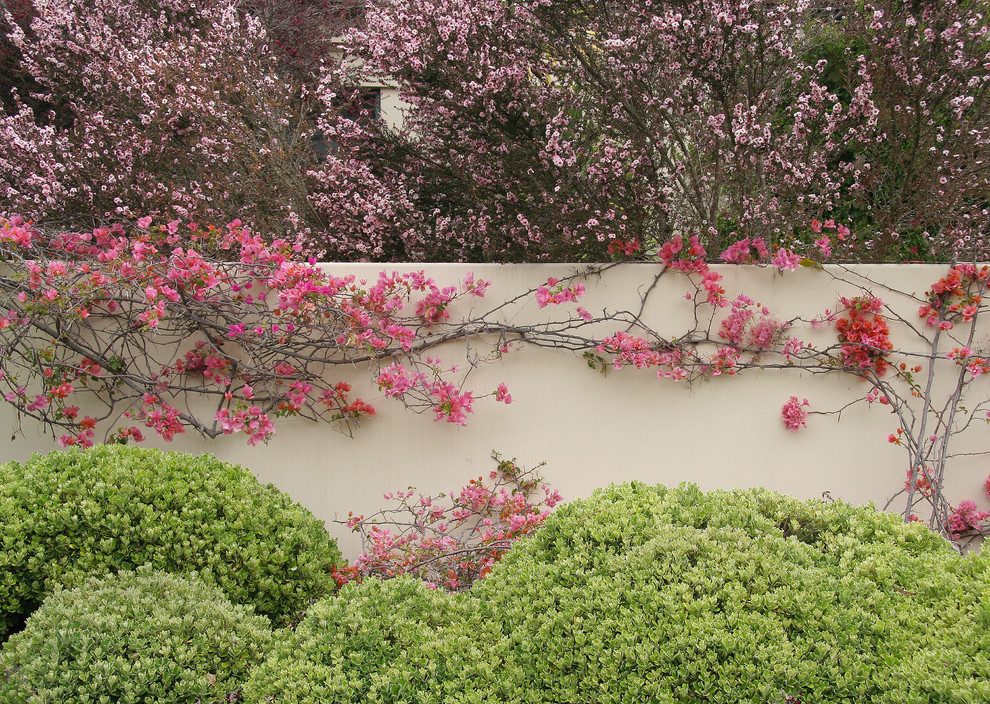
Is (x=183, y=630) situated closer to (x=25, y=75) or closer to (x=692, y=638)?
(x=692, y=638)

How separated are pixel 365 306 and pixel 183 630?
6.06 feet


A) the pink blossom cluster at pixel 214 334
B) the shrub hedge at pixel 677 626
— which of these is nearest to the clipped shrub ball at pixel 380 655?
the shrub hedge at pixel 677 626

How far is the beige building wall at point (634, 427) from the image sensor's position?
12.3 ft

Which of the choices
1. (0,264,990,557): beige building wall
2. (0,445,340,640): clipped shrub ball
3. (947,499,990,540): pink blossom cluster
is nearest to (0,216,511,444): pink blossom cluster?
(0,264,990,557): beige building wall

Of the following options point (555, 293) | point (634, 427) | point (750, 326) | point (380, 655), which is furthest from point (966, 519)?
point (380, 655)

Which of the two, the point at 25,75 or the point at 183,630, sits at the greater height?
the point at 25,75

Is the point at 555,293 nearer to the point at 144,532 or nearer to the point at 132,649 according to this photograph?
the point at 144,532

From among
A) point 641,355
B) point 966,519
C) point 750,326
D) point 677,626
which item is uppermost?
point 750,326

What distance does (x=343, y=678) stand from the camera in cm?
189

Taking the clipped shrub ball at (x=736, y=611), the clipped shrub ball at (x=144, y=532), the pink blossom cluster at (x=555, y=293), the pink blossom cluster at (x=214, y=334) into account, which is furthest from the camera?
the pink blossom cluster at (x=555, y=293)

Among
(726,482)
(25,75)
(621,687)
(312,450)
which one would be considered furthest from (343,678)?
(25,75)

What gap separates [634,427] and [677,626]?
1.94 metres

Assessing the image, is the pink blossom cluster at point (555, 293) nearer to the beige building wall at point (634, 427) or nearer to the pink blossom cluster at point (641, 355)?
the beige building wall at point (634, 427)

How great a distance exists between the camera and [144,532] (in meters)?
2.60
